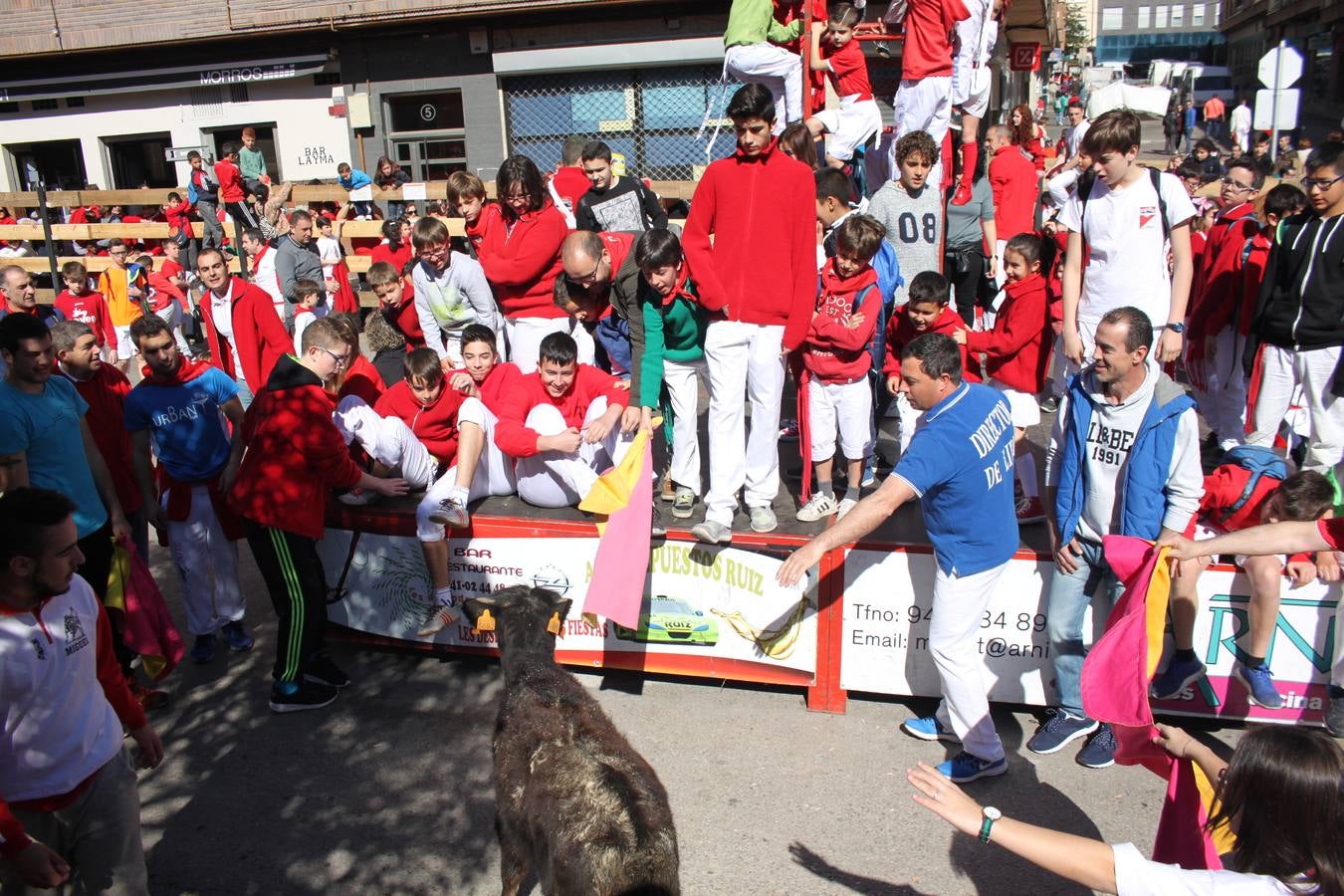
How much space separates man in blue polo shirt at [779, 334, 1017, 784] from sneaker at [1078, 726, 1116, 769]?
50 centimetres

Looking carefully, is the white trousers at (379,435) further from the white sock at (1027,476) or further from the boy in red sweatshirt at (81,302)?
the boy in red sweatshirt at (81,302)

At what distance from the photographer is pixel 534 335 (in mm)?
6984

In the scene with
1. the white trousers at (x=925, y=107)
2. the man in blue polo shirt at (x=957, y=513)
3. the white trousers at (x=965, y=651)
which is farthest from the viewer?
the white trousers at (x=925, y=107)

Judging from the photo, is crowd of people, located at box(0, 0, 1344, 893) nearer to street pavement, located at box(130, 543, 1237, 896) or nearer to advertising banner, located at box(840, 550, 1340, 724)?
advertising banner, located at box(840, 550, 1340, 724)

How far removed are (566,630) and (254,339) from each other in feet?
11.7

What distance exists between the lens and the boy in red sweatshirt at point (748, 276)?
5.41 metres

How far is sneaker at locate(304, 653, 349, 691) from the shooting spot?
590 centimetres

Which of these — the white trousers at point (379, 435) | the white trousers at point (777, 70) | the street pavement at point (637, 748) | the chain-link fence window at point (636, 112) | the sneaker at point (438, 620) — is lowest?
the street pavement at point (637, 748)

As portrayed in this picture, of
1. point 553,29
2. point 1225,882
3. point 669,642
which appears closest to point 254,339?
point 669,642

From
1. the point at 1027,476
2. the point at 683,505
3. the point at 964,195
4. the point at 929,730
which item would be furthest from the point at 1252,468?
the point at 964,195

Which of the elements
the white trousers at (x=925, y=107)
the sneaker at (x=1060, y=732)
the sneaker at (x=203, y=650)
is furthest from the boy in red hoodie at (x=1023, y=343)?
the sneaker at (x=203, y=650)

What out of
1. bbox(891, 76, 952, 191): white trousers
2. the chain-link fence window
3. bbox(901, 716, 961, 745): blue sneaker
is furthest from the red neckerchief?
the chain-link fence window

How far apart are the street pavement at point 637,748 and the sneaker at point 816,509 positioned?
1031mm

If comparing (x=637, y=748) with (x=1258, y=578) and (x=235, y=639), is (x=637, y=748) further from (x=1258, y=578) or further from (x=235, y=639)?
(x=1258, y=578)
